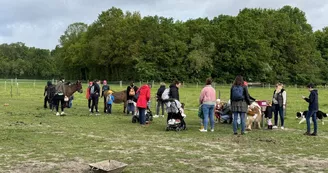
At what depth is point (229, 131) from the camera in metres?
12.9

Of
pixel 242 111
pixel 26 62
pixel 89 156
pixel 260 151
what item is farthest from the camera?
pixel 26 62

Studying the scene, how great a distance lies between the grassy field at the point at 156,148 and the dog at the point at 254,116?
0.54m

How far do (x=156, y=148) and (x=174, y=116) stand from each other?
3.56 m

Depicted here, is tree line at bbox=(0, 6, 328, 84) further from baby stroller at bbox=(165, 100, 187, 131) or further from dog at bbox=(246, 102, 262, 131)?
baby stroller at bbox=(165, 100, 187, 131)

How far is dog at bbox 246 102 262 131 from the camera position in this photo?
43.7 ft

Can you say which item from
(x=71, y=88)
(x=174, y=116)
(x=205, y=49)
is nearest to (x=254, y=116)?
(x=174, y=116)

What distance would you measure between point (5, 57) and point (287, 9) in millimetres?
87965

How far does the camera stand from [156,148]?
31.3ft

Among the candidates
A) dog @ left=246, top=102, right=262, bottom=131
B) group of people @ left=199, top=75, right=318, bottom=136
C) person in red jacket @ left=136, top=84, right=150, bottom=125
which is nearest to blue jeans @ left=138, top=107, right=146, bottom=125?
person in red jacket @ left=136, top=84, right=150, bottom=125

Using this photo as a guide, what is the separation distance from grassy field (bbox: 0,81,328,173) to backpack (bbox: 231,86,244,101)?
115 cm

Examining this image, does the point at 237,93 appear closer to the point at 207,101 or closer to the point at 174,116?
the point at 207,101

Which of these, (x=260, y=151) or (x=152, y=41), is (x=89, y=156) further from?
(x=152, y=41)

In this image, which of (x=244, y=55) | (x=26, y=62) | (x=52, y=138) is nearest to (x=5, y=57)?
(x=26, y=62)

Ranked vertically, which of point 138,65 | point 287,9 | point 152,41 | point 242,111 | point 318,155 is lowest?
point 318,155
